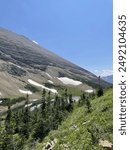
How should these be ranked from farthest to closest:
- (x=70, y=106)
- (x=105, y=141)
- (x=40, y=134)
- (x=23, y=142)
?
(x=70, y=106) < (x=23, y=142) < (x=40, y=134) < (x=105, y=141)

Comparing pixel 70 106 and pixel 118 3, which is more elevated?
pixel 70 106

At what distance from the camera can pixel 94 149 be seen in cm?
2700

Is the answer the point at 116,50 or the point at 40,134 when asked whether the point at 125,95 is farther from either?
the point at 40,134

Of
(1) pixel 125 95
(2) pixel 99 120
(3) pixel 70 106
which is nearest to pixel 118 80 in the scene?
(1) pixel 125 95

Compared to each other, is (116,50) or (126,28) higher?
(126,28)

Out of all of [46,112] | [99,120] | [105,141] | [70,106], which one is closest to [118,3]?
[105,141]

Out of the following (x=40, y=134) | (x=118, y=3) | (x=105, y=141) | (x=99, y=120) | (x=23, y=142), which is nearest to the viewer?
(x=118, y=3)

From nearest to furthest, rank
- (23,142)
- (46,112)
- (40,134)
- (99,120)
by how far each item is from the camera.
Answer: (99,120), (40,134), (23,142), (46,112)

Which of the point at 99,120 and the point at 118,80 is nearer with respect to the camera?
the point at 118,80

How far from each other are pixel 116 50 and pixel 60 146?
29.0 m

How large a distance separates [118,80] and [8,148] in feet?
234

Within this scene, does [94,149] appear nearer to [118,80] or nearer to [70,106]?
[118,80]

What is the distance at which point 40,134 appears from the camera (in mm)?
73375

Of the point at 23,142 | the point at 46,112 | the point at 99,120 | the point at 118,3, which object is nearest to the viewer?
the point at 118,3
